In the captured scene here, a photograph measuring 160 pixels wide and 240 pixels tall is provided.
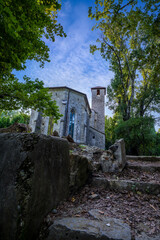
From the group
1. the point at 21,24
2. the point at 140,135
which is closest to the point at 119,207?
the point at 21,24

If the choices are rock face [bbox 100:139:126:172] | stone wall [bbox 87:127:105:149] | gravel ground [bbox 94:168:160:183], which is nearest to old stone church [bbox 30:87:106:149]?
stone wall [bbox 87:127:105:149]

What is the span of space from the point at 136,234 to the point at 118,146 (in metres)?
2.16

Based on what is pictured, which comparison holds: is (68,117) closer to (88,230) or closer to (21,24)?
(21,24)

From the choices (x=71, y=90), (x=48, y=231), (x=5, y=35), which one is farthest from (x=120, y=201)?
(x=71, y=90)

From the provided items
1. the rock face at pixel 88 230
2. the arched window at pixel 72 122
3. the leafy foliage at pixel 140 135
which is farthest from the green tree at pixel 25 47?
the arched window at pixel 72 122

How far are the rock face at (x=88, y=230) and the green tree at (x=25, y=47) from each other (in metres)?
3.52

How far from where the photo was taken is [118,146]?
3.28m

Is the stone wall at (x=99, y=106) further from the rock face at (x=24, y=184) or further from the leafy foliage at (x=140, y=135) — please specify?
the rock face at (x=24, y=184)

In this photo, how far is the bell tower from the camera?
25.8 metres

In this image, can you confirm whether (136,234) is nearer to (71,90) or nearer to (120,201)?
(120,201)

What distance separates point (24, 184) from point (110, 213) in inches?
45.8

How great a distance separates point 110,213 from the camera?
1.61m

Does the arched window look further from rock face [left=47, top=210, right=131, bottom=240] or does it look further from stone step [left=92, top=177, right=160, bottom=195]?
rock face [left=47, top=210, right=131, bottom=240]

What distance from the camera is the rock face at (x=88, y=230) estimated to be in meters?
1.16
